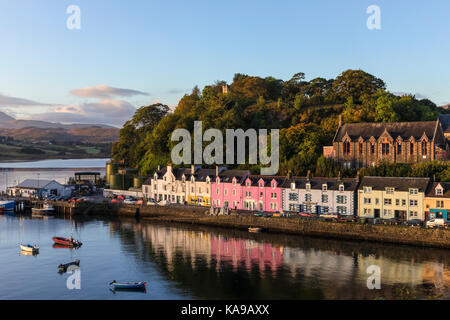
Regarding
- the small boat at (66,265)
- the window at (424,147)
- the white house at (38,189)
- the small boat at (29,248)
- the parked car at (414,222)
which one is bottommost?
the small boat at (66,265)

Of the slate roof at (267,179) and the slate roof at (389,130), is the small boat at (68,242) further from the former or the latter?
the slate roof at (389,130)

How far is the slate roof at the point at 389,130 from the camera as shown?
63.2m

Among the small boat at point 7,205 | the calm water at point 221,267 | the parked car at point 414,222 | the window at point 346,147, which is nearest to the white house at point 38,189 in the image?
the small boat at point 7,205

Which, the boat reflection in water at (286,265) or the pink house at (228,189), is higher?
the pink house at (228,189)

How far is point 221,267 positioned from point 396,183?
23356 millimetres

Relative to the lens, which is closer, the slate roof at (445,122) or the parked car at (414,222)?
the parked car at (414,222)

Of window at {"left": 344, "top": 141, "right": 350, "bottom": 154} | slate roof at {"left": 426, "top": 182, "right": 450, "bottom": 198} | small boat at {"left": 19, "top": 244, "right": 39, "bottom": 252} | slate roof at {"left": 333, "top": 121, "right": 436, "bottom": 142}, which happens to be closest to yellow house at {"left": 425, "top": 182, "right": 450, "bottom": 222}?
slate roof at {"left": 426, "top": 182, "right": 450, "bottom": 198}

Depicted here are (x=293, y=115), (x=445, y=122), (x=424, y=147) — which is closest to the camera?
(x=424, y=147)

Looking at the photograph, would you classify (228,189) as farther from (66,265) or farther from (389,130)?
(66,265)

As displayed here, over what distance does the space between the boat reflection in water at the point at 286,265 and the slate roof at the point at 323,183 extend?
26.2 feet

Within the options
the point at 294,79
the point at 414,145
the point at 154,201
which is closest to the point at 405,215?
the point at 414,145

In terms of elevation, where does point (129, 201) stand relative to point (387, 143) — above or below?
below

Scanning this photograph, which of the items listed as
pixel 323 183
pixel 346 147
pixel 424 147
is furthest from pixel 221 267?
pixel 424 147

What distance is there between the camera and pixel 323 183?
5500 cm
